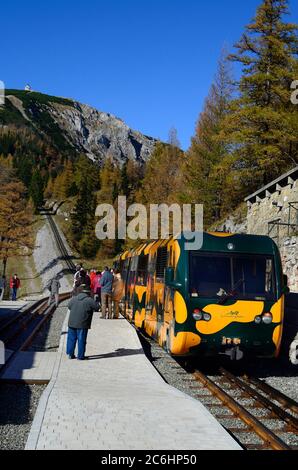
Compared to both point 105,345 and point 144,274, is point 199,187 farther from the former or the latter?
point 105,345

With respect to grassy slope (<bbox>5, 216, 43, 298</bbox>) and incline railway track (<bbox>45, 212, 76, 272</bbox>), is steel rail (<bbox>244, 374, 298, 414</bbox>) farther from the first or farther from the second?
incline railway track (<bbox>45, 212, 76, 272</bbox>)

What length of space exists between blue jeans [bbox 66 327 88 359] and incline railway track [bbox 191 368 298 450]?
→ 8.02ft

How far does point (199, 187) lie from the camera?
43125mm

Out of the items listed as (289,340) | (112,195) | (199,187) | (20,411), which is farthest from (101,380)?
(112,195)

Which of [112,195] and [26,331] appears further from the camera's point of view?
[112,195]

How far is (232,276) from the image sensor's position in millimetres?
11477

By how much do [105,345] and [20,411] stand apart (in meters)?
5.78

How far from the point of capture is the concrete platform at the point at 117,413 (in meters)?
6.10

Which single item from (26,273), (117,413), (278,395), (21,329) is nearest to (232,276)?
(278,395)

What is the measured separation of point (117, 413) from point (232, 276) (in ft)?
15.9

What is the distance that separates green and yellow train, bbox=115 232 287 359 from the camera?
1110cm

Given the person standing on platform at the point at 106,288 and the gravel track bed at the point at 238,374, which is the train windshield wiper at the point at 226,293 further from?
the person standing on platform at the point at 106,288

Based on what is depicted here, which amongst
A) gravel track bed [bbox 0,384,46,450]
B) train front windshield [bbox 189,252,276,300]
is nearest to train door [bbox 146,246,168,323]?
train front windshield [bbox 189,252,276,300]

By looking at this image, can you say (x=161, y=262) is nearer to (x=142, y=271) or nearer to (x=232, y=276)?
(x=232, y=276)
